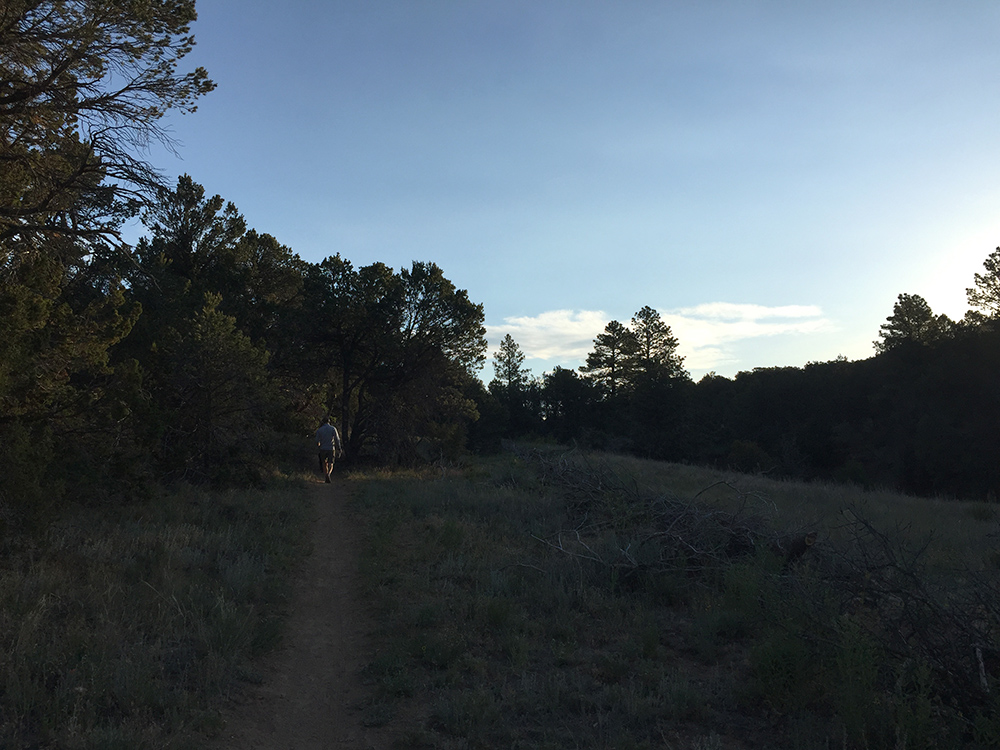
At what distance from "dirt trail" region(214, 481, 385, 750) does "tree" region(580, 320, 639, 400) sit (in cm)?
5502

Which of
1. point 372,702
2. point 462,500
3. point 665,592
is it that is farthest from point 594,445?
point 372,702

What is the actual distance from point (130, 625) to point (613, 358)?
59951mm

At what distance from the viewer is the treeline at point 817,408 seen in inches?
1373

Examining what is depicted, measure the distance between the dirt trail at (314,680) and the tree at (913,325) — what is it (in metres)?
44.2

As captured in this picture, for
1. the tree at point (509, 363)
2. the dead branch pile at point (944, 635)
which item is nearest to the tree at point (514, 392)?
the tree at point (509, 363)

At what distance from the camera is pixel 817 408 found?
160 ft

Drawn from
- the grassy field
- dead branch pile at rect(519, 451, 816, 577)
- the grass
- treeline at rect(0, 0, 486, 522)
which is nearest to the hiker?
treeline at rect(0, 0, 486, 522)

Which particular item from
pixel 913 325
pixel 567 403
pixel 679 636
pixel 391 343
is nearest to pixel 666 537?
pixel 679 636

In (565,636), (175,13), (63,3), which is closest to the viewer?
(565,636)

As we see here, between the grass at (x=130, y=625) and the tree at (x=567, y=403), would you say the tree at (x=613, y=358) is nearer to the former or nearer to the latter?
the tree at (x=567, y=403)

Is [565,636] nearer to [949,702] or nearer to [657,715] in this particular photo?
[657,715]

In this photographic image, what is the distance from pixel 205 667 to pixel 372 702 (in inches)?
59.4

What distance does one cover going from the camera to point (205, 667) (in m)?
5.49

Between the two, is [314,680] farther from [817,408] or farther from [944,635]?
[817,408]
